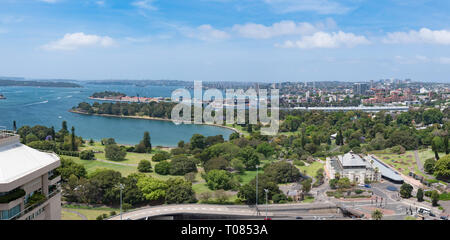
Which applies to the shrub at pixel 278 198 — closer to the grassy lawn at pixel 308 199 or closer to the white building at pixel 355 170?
the grassy lawn at pixel 308 199

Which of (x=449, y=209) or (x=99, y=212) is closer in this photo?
(x=99, y=212)

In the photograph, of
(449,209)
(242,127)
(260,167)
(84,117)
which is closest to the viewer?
(449,209)

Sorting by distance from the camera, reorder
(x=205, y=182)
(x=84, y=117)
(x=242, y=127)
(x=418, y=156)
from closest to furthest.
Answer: (x=205, y=182) → (x=418, y=156) → (x=242, y=127) → (x=84, y=117)

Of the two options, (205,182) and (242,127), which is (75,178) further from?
(242,127)

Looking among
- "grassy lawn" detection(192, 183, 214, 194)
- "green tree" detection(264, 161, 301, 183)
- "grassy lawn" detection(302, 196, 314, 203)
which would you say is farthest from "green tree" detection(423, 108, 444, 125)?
"grassy lawn" detection(192, 183, 214, 194)

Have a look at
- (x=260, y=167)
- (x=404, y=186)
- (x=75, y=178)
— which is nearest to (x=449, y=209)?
(x=404, y=186)

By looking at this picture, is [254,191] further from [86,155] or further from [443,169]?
[86,155]

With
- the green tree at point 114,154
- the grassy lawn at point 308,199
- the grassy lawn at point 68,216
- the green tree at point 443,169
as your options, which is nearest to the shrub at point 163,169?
the green tree at point 114,154
